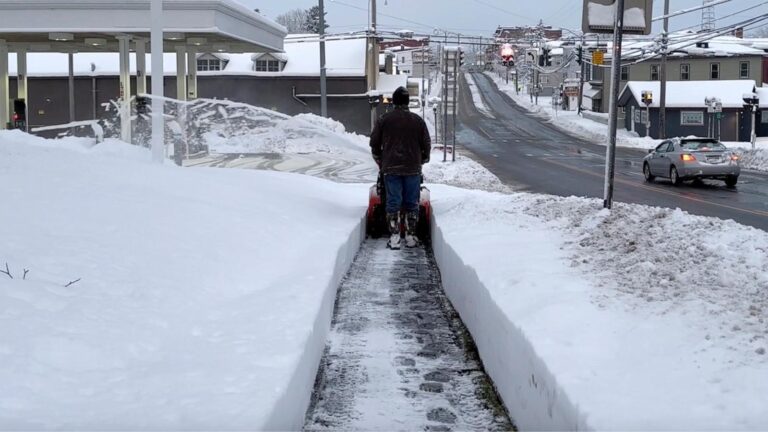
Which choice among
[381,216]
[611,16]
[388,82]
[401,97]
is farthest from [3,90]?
[388,82]

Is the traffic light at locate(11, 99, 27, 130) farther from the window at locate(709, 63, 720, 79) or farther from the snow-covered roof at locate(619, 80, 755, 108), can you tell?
the window at locate(709, 63, 720, 79)

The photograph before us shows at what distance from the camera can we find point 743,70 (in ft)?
273

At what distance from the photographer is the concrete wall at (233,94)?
58.1 metres

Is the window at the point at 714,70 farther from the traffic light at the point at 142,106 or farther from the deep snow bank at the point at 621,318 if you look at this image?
the deep snow bank at the point at 621,318

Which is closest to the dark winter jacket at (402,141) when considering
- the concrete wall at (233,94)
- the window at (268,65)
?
the concrete wall at (233,94)

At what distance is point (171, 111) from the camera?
703 inches

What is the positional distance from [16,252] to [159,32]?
976 cm

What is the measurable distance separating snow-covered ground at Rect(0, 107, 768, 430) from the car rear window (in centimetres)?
2128

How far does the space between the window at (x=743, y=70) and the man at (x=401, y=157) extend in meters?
79.0

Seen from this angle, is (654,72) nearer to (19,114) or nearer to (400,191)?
(19,114)

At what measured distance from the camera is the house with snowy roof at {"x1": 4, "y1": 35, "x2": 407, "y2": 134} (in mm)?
58062

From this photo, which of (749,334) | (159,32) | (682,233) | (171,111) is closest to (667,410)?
(749,334)

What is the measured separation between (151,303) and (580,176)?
100 ft

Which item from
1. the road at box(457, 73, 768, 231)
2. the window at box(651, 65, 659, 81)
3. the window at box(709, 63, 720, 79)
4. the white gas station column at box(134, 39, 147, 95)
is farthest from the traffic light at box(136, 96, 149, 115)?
the window at box(651, 65, 659, 81)
